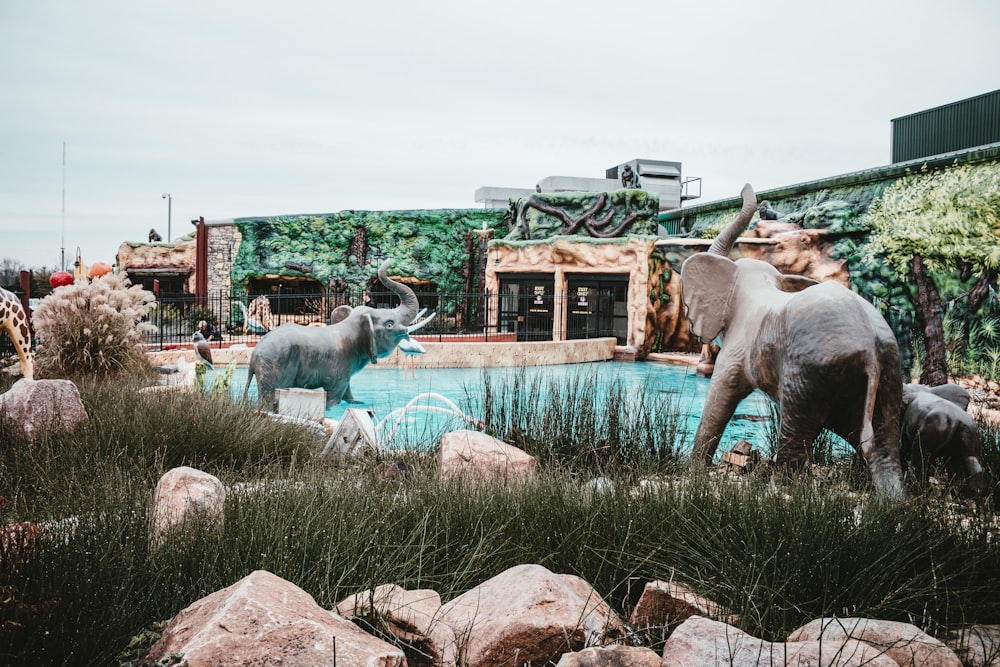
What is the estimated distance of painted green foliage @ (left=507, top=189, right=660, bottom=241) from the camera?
70.2 feet

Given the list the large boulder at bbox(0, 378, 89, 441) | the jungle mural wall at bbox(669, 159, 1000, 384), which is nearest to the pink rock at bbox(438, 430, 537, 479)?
the large boulder at bbox(0, 378, 89, 441)

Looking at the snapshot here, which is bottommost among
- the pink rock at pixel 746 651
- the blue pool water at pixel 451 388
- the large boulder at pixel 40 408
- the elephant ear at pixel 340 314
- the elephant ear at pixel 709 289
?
the blue pool water at pixel 451 388

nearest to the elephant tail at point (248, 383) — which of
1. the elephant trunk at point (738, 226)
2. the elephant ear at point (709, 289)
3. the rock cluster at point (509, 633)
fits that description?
the elephant ear at point (709, 289)

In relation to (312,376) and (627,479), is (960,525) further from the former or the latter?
(312,376)

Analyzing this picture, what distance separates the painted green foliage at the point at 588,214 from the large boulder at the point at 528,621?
19405 mm

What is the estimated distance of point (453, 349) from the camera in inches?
595

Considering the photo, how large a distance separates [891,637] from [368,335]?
6.02 metres

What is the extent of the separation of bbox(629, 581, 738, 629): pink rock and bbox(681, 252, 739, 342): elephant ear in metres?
2.47

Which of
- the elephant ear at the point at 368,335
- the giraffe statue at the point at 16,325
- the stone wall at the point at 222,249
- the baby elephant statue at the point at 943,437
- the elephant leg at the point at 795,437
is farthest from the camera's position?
the stone wall at the point at 222,249

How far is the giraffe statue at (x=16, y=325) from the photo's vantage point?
7125 mm

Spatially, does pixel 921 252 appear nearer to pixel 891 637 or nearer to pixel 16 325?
pixel 891 637

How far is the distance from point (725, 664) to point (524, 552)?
3.69 feet

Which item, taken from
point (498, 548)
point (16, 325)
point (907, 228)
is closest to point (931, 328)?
point (907, 228)

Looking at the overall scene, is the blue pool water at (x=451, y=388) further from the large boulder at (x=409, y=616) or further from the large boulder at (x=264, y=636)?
the large boulder at (x=264, y=636)
